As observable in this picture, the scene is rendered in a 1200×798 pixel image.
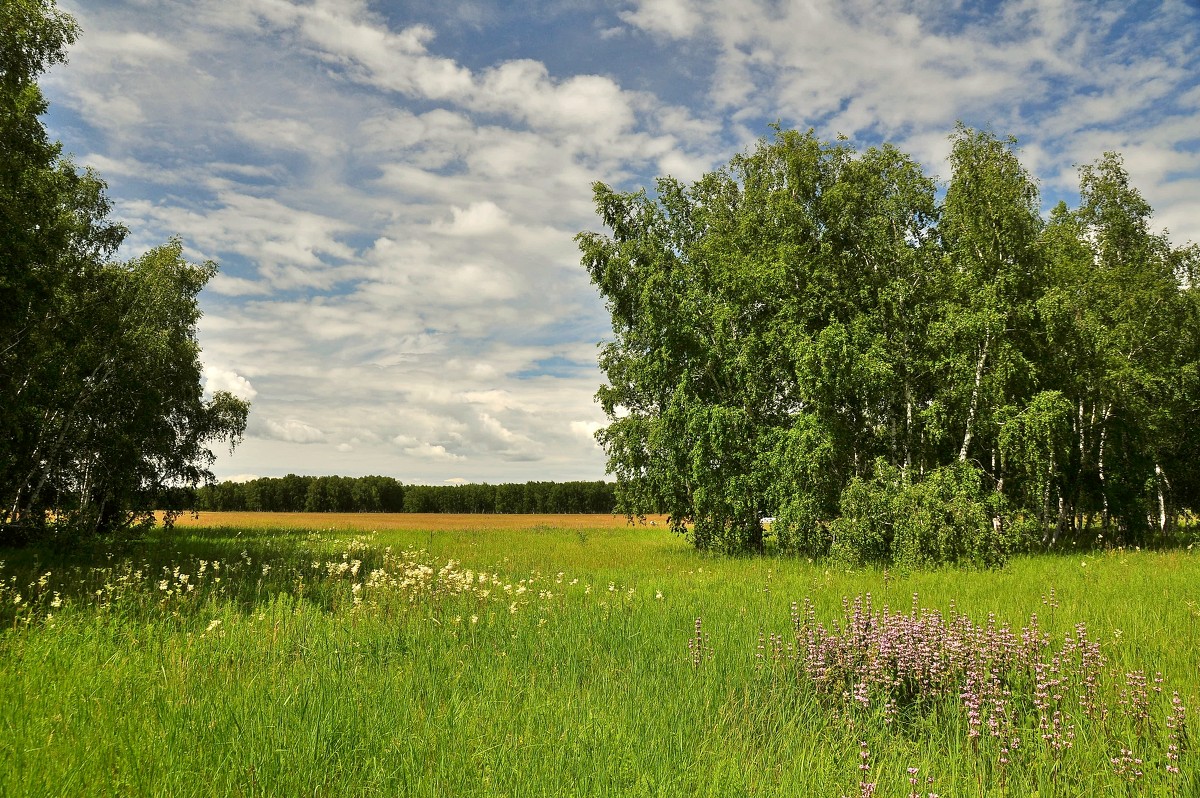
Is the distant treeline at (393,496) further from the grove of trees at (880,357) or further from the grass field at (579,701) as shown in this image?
the grass field at (579,701)

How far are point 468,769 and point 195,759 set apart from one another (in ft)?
6.08

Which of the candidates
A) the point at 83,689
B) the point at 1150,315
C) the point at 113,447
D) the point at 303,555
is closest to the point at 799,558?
the point at 303,555

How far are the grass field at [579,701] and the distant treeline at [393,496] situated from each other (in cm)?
9397

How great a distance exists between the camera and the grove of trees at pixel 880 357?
1794 cm

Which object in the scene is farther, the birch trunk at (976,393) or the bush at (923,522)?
the birch trunk at (976,393)

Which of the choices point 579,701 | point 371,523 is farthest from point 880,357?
point 371,523

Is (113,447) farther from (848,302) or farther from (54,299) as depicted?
(848,302)

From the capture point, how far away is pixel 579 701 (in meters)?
5.43

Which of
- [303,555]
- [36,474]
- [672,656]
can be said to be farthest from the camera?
[36,474]

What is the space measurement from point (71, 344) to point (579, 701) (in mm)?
17779

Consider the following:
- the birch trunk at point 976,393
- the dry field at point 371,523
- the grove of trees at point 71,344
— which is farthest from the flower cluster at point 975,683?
the dry field at point 371,523

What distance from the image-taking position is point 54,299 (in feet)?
47.2

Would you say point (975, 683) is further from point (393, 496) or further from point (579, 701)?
point (393, 496)

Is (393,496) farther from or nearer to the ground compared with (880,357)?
nearer to the ground
